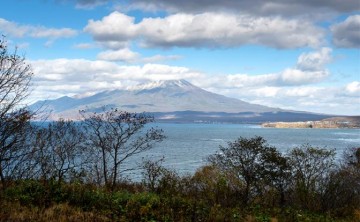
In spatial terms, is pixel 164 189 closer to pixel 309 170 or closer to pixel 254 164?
pixel 254 164

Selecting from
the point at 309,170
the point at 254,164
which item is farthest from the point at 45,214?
the point at 309,170

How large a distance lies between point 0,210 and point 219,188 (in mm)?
13009

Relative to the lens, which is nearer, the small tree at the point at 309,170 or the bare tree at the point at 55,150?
the bare tree at the point at 55,150

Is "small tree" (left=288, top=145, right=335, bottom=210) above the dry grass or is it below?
below

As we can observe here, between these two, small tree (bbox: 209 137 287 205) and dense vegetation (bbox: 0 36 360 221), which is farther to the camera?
small tree (bbox: 209 137 287 205)

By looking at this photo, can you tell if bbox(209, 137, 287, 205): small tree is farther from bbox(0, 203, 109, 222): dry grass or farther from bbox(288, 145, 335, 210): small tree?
bbox(0, 203, 109, 222): dry grass

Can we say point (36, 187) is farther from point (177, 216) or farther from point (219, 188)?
point (219, 188)

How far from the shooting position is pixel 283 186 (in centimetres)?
3947

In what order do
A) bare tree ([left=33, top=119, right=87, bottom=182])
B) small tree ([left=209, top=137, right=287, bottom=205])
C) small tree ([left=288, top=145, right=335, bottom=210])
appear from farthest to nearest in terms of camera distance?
small tree ([left=288, top=145, right=335, bottom=210]) < small tree ([left=209, top=137, right=287, bottom=205]) < bare tree ([left=33, top=119, right=87, bottom=182])

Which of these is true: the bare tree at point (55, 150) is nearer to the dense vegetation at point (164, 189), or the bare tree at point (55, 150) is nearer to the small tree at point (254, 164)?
the dense vegetation at point (164, 189)

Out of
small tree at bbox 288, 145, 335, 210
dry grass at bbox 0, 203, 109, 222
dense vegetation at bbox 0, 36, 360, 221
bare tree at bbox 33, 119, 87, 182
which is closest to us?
dry grass at bbox 0, 203, 109, 222

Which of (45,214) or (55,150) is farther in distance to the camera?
(55,150)

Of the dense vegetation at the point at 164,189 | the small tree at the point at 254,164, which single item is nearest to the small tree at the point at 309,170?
the dense vegetation at the point at 164,189

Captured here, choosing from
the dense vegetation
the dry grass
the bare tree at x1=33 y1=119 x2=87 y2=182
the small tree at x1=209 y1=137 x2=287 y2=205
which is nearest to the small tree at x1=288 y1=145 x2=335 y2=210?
the dense vegetation
